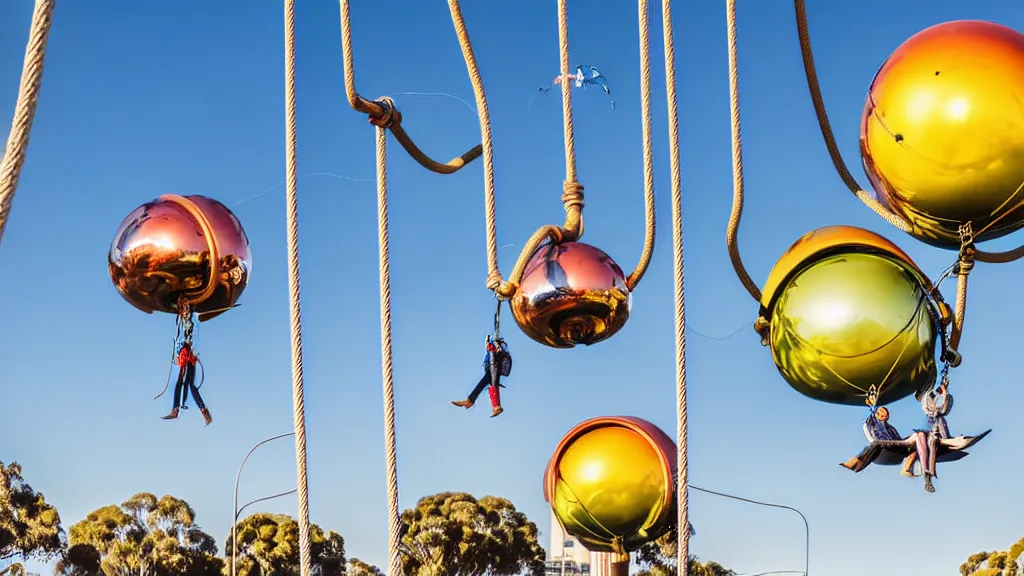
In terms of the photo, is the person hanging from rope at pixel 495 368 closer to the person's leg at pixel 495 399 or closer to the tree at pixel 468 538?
the person's leg at pixel 495 399

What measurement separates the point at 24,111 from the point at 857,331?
3561mm

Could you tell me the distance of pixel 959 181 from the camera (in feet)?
15.9

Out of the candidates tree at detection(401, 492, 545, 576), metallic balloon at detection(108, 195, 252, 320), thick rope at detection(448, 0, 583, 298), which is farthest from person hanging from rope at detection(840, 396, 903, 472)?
tree at detection(401, 492, 545, 576)

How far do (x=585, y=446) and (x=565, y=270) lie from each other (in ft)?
3.59

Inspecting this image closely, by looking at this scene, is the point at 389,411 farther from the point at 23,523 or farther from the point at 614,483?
the point at 23,523

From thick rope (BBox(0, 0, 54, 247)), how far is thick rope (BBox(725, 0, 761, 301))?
3.19 metres

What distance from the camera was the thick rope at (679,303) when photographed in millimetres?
5043

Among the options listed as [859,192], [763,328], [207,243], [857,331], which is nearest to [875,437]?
[857,331]

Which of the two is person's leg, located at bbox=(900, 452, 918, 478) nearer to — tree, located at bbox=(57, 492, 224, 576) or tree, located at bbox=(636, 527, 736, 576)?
tree, located at bbox=(636, 527, 736, 576)

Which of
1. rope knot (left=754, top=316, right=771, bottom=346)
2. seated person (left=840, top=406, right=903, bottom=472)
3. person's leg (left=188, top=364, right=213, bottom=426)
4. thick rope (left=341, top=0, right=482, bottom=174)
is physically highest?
thick rope (left=341, top=0, right=482, bottom=174)

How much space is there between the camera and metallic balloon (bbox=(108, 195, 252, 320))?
5469 mm

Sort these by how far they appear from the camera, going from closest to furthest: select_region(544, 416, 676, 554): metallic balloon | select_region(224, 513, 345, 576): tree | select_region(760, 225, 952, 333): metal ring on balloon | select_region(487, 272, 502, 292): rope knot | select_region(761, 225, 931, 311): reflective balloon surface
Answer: select_region(487, 272, 502, 292): rope knot
select_region(760, 225, 952, 333): metal ring on balloon
select_region(761, 225, 931, 311): reflective balloon surface
select_region(544, 416, 676, 554): metallic balloon
select_region(224, 513, 345, 576): tree

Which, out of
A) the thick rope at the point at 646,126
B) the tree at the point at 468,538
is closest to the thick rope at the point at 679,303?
the thick rope at the point at 646,126

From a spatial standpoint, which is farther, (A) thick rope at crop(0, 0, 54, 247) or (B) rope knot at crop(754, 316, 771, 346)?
(B) rope knot at crop(754, 316, 771, 346)
